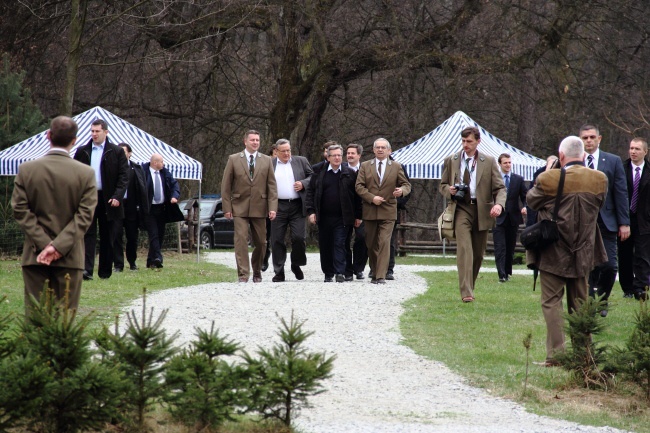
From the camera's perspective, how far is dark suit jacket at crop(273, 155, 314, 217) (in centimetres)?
1563

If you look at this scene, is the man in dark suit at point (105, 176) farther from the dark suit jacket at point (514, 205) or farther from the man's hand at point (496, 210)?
the dark suit jacket at point (514, 205)

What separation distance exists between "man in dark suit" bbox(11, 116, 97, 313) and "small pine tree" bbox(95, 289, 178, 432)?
1.47 metres

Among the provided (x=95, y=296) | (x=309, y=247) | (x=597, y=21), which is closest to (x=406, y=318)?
(x=95, y=296)

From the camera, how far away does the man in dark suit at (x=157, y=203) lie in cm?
Result: 1803

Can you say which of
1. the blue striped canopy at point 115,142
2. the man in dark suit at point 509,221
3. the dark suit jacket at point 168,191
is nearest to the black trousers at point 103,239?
the dark suit jacket at point 168,191

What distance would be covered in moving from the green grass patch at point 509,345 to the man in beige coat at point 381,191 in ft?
3.61

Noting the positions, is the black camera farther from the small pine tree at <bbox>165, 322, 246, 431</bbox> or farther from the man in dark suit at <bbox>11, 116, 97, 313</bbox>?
the small pine tree at <bbox>165, 322, 246, 431</bbox>

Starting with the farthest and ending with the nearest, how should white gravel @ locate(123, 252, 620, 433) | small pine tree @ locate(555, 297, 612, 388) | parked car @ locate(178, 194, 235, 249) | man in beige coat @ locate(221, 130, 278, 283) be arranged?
parked car @ locate(178, 194, 235, 249), man in beige coat @ locate(221, 130, 278, 283), small pine tree @ locate(555, 297, 612, 388), white gravel @ locate(123, 252, 620, 433)

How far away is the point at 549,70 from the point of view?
97.7 feet

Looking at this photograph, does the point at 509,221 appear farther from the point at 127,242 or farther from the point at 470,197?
the point at 127,242

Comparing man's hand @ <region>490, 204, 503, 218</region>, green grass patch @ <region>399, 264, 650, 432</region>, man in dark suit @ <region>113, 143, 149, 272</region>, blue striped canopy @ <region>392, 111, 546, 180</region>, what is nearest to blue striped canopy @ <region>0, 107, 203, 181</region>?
man in dark suit @ <region>113, 143, 149, 272</region>

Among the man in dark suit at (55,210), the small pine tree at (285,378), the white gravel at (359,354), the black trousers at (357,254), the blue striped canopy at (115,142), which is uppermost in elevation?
the blue striped canopy at (115,142)

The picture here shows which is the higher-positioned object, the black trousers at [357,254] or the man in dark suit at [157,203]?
the man in dark suit at [157,203]

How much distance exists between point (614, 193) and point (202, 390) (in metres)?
7.30
